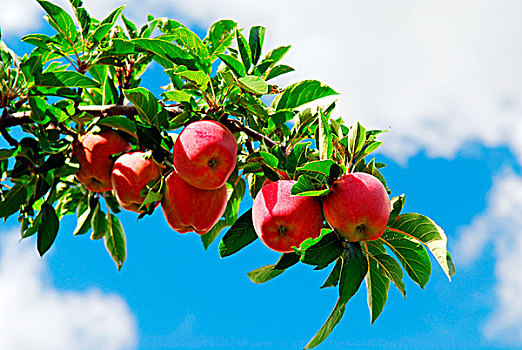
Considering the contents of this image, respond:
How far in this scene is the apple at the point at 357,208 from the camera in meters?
1.94

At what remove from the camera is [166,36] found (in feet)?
7.20

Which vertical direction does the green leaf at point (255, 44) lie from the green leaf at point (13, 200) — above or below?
above

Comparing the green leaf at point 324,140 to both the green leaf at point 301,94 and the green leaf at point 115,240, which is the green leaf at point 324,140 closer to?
the green leaf at point 301,94

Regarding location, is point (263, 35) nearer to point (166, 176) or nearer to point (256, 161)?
point (256, 161)

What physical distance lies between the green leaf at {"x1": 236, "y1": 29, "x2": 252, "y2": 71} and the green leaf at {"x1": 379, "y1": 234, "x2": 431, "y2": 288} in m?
0.98

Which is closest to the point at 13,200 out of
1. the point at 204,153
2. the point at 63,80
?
the point at 63,80

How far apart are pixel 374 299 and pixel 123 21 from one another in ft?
6.35

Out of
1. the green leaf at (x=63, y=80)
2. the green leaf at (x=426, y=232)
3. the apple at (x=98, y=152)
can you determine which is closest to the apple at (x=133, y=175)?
the apple at (x=98, y=152)

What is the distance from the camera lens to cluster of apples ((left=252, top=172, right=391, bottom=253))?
1951mm

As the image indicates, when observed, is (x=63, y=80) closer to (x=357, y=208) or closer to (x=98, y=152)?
(x=98, y=152)

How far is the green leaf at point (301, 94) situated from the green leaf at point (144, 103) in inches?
20.5

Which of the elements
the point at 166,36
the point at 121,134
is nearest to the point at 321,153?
the point at 166,36

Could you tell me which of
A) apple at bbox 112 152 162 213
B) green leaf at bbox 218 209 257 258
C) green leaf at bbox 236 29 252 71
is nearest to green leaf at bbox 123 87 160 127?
apple at bbox 112 152 162 213

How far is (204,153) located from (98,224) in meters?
1.44
